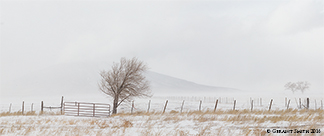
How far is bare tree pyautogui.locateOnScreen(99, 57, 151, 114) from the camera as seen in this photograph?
3111 cm

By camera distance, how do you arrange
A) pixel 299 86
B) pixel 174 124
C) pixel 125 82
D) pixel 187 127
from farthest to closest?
pixel 299 86 < pixel 125 82 < pixel 174 124 < pixel 187 127

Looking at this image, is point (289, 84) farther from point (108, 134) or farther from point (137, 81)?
point (108, 134)

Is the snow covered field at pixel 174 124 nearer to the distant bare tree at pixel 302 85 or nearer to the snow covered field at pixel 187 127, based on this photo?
the snow covered field at pixel 187 127

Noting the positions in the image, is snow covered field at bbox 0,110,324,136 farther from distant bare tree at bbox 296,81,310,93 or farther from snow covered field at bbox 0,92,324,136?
distant bare tree at bbox 296,81,310,93

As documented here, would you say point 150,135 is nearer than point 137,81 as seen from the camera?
Yes

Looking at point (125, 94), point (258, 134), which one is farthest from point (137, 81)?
point (258, 134)

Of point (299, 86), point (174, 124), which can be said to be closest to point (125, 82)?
point (174, 124)

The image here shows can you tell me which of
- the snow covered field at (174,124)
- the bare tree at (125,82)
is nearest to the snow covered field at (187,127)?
the snow covered field at (174,124)

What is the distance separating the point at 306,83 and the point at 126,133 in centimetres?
13347

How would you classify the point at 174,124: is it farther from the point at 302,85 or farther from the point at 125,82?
the point at 302,85

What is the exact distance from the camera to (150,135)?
35.7 feet

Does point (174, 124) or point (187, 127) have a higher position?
point (187, 127)

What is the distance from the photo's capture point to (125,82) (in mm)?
31328

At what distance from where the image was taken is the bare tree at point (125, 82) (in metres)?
31.1
